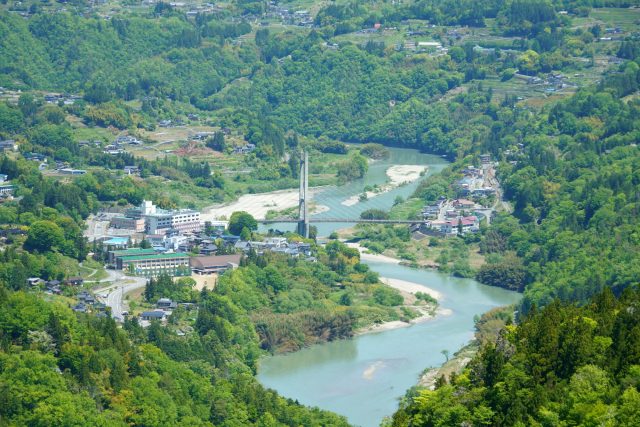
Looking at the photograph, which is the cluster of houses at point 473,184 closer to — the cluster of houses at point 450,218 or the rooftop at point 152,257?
the cluster of houses at point 450,218

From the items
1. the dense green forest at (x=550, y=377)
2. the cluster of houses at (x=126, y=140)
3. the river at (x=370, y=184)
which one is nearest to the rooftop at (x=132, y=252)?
the river at (x=370, y=184)

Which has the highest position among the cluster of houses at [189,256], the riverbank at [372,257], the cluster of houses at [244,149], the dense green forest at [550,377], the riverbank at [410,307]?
the dense green forest at [550,377]

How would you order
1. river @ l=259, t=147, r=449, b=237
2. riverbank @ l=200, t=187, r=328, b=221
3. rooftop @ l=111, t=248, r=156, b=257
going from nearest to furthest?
rooftop @ l=111, t=248, r=156, b=257 → river @ l=259, t=147, r=449, b=237 → riverbank @ l=200, t=187, r=328, b=221

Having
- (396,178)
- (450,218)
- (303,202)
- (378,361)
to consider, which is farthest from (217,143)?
(378,361)

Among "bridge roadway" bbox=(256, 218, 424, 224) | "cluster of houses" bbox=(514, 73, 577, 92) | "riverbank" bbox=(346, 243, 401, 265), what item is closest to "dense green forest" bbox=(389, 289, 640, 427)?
"riverbank" bbox=(346, 243, 401, 265)

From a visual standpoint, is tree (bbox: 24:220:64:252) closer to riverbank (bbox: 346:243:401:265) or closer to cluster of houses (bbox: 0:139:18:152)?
riverbank (bbox: 346:243:401:265)

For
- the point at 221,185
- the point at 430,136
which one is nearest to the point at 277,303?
the point at 221,185
